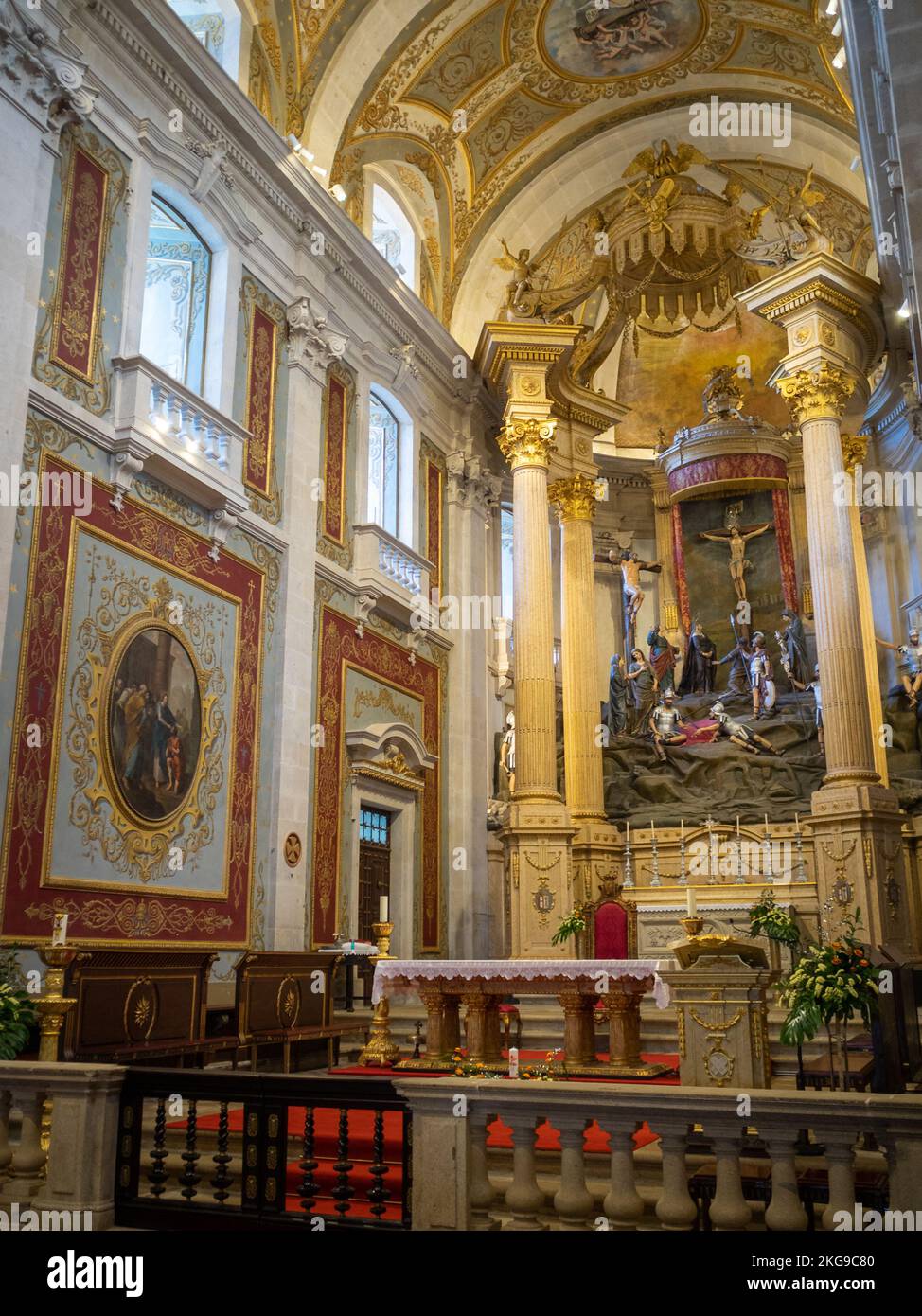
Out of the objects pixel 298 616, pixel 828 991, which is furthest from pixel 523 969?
pixel 298 616

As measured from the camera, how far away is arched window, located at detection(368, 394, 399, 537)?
16000mm

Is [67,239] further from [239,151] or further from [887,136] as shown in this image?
[887,136]

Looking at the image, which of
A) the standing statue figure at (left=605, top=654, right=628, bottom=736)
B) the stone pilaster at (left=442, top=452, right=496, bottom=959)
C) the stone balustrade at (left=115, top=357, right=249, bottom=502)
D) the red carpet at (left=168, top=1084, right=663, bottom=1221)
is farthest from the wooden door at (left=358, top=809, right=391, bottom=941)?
the red carpet at (left=168, top=1084, right=663, bottom=1221)

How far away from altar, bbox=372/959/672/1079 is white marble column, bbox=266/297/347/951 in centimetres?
239

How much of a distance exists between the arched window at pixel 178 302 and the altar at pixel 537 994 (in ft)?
20.9

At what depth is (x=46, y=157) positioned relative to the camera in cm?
944

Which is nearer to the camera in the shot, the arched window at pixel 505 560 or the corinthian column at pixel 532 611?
the corinthian column at pixel 532 611

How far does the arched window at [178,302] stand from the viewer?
12016 mm

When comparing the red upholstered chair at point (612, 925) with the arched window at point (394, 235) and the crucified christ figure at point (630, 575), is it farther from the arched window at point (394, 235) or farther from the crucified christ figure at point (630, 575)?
the arched window at point (394, 235)

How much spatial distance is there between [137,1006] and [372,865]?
5.95 meters

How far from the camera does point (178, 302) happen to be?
12.2 meters

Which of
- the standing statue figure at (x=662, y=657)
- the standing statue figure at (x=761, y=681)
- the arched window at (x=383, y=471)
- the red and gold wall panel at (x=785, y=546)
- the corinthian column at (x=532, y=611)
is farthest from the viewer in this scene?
the red and gold wall panel at (x=785, y=546)

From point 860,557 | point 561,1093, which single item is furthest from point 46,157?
point 860,557

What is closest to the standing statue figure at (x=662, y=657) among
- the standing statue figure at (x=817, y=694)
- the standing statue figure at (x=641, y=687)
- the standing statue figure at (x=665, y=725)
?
the standing statue figure at (x=641, y=687)
